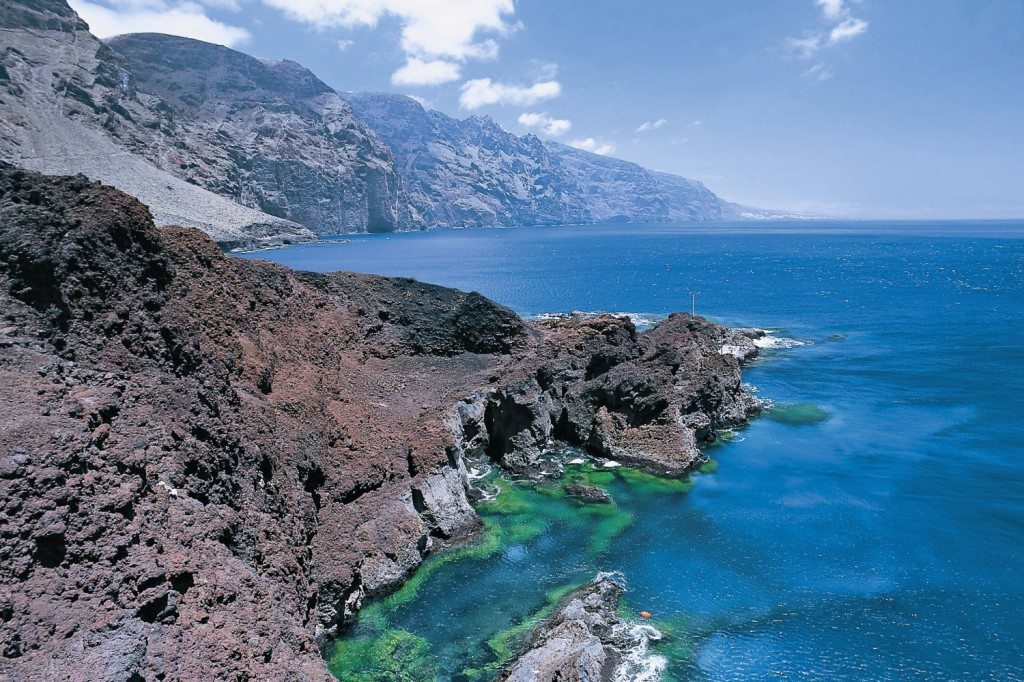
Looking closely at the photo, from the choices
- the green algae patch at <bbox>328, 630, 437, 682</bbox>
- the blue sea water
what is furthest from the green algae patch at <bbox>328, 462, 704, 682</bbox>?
the blue sea water

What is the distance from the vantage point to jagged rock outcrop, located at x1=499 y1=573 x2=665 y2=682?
20406 mm

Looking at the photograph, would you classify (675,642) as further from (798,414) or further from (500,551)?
(798,414)

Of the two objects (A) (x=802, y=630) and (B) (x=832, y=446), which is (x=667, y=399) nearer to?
(B) (x=832, y=446)

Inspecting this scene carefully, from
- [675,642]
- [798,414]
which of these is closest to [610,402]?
[798,414]

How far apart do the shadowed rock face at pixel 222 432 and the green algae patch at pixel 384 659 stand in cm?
114

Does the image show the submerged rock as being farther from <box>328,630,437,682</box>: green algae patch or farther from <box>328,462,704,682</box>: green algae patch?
<box>328,630,437,682</box>: green algae patch

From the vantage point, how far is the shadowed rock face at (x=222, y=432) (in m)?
15.8

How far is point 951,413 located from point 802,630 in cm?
3670

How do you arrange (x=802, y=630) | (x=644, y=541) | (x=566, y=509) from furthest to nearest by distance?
(x=566, y=509) < (x=644, y=541) < (x=802, y=630)

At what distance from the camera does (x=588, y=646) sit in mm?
21422

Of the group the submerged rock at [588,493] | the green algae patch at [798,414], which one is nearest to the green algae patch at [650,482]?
the submerged rock at [588,493]

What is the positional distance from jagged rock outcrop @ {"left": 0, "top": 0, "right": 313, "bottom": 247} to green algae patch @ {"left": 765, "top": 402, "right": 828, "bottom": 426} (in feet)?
485

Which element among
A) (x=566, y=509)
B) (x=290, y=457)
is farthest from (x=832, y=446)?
(x=290, y=457)

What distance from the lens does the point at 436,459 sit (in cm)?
3325
